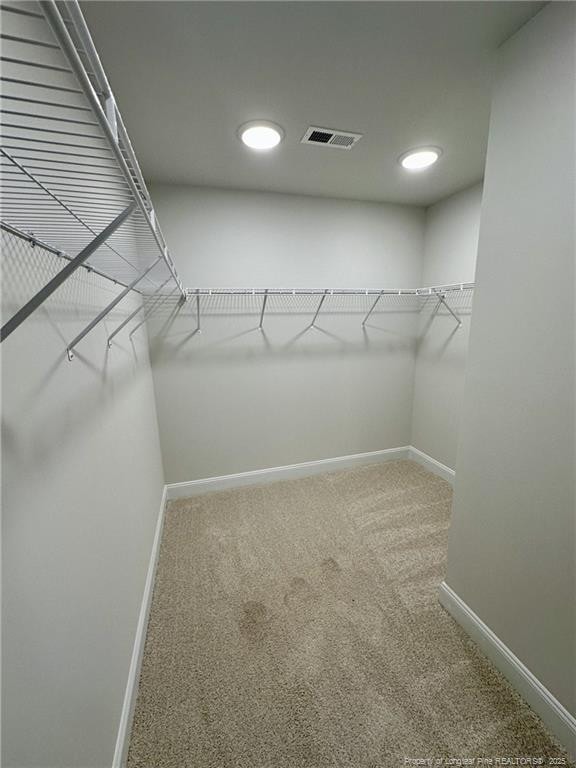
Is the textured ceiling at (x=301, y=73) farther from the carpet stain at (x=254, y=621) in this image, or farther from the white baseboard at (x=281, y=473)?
the carpet stain at (x=254, y=621)

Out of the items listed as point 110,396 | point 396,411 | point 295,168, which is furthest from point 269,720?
point 295,168

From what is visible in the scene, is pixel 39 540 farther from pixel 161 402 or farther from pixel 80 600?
pixel 161 402

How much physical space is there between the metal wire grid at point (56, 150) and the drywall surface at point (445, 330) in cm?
234

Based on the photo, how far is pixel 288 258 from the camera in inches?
99.7

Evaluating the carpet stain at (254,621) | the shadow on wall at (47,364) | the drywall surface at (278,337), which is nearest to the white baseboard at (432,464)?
the drywall surface at (278,337)

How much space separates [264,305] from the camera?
237cm

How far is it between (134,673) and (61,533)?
36.5 inches

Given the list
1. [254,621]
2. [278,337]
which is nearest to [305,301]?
[278,337]

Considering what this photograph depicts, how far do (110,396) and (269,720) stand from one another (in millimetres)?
1405

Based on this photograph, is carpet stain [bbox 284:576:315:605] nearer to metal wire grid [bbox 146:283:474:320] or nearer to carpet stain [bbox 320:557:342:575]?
carpet stain [bbox 320:557:342:575]

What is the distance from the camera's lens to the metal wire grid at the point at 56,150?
37cm

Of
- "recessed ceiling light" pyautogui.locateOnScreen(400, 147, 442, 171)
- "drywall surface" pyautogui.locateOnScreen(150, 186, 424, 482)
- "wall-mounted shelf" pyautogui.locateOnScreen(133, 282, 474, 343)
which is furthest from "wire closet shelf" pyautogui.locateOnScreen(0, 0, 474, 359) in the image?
"recessed ceiling light" pyautogui.locateOnScreen(400, 147, 442, 171)

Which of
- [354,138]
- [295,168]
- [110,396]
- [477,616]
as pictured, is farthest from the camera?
[295,168]

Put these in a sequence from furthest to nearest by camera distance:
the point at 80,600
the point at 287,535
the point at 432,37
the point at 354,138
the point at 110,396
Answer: the point at 287,535, the point at 354,138, the point at 110,396, the point at 432,37, the point at 80,600
